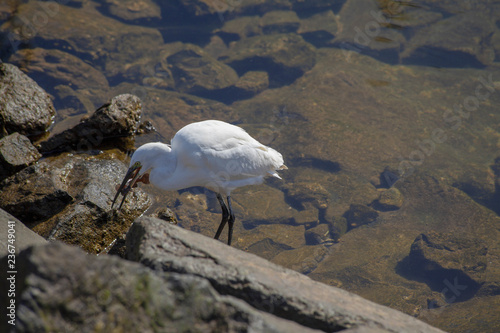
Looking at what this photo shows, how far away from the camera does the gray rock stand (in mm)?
2754

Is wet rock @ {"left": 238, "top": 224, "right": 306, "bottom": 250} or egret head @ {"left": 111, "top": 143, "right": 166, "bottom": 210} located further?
wet rock @ {"left": 238, "top": 224, "right": 306, "bottom": 250}

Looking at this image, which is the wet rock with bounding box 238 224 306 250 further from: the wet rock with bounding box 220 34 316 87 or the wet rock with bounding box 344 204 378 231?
the wet rock with bounding box 220 34 316 87

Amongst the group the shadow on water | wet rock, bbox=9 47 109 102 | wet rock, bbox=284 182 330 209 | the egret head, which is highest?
the egret head

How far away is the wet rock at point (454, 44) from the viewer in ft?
40.9

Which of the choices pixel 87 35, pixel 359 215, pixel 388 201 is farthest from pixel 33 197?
pixel 87 35

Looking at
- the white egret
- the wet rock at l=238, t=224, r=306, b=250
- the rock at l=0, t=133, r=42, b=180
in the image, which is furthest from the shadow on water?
the rock at l=0, t=133, r=42, b=180

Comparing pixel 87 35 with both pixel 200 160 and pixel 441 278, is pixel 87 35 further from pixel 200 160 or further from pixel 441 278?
pixel 441 278

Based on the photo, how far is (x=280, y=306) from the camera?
9.02ft

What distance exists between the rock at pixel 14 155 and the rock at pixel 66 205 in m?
0.37

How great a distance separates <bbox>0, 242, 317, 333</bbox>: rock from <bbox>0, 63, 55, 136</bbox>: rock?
14.9 feet

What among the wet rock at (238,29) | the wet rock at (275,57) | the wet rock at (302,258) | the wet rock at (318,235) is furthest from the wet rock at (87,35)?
the wet rock at (302,258)

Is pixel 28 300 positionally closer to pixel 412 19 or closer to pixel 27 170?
pixel 27 170

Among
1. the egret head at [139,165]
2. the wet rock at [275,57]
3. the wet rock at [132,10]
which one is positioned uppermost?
the egret head at [139,165]

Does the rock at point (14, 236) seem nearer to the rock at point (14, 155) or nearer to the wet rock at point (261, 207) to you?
the rock at point (14, 155)
